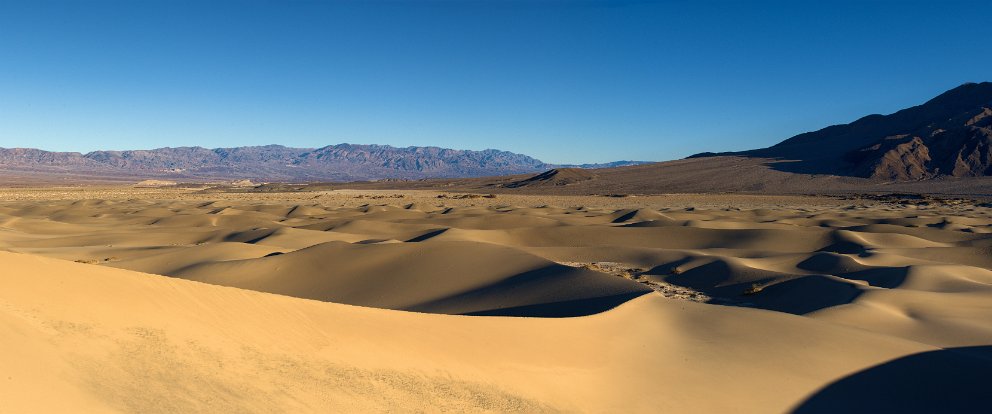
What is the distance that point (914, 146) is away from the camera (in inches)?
3445

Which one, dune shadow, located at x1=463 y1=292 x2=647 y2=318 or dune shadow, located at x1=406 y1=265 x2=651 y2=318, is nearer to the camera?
dune shadow, located at x1=463 y1=292 x2=647 y2=318

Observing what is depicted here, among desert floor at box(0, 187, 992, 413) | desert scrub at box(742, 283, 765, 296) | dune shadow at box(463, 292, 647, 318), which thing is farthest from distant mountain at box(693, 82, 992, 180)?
dune shadow at box(463, 292, 647, 318)

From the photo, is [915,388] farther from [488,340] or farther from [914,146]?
[914,146]

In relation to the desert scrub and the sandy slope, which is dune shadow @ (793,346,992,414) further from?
the desert scrub

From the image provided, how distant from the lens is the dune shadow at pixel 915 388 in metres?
6.66

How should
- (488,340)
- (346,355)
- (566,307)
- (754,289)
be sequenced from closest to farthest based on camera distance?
1. (346,355)
2. (488,340)
3. (566,307)
4. (754,289)

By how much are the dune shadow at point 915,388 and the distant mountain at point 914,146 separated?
87180 millimetres

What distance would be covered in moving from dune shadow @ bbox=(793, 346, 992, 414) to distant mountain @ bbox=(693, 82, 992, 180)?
286ft

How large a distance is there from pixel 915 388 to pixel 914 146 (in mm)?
97802

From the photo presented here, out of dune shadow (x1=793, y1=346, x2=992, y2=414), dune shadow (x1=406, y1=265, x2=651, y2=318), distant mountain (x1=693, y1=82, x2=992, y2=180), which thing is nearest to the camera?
dune shadow (x1=793, y1=346, x2=992, y2=414)

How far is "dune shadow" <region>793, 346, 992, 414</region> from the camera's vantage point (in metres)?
6.66

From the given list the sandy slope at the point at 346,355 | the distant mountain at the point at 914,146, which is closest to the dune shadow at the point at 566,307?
the sandy slope at the point at 346,355

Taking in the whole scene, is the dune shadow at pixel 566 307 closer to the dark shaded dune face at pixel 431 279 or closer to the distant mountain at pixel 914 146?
the dark shaded dune face at pixel 431 279

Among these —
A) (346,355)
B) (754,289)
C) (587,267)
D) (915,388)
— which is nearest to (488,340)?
(346,355)
